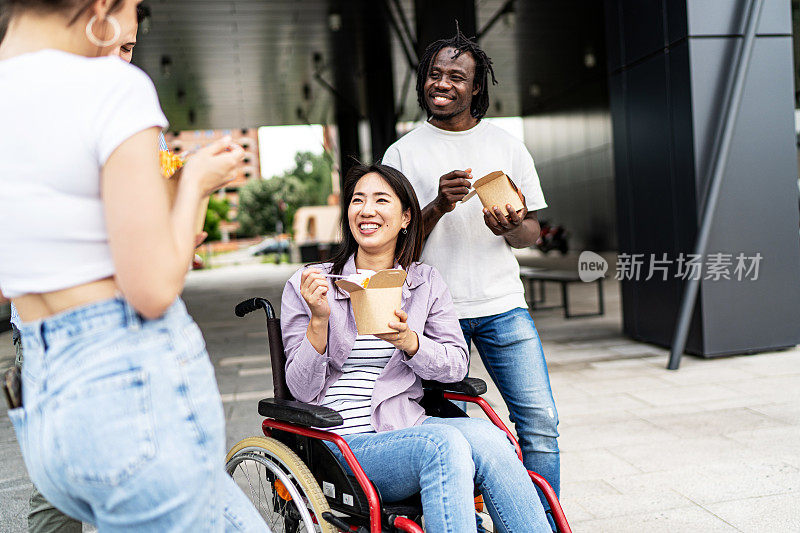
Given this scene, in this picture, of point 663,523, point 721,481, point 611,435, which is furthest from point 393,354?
point 611,435

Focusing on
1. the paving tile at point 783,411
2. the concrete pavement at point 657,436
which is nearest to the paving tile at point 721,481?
the concrete pavement at point 657,436

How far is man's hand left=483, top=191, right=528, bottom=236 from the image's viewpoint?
2566mm

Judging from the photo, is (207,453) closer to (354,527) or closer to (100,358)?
(100,358)

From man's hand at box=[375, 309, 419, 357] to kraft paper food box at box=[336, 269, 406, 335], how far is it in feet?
0.08

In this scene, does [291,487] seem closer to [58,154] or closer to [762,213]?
[58,154]

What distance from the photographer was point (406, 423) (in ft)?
7.91

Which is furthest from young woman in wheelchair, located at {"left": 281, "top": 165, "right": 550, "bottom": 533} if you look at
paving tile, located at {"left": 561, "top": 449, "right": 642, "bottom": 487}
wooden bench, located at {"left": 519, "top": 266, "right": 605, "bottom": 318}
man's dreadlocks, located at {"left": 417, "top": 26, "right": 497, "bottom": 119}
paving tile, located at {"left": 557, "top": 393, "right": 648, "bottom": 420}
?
wooden bench, located at {"left": 519, "top": 266, "right": 605, "bottom": 318}

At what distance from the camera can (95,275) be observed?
117 centimetres

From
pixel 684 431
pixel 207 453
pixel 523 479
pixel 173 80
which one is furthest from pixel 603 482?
pixel 173 80

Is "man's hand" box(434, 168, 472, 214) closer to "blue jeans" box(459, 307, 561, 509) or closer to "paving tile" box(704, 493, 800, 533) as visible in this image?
"blue jeans" box(459, 307, 561, 509)

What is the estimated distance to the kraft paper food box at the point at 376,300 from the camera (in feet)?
6.95

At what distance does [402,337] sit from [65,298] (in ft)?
4.11

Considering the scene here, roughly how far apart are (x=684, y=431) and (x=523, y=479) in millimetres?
2482

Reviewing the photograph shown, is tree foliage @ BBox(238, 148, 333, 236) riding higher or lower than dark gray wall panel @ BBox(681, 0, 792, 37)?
higher
